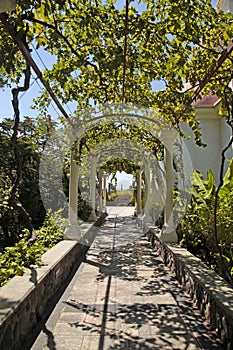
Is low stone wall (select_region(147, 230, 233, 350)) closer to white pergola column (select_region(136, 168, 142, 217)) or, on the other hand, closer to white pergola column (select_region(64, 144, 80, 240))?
white pergola column (select_region(64, 144, 80, 240))

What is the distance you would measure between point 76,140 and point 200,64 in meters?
3.61

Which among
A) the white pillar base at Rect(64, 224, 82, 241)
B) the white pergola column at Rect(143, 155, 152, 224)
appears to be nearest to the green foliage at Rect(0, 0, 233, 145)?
the white pillar base at Rect(64, 224, 82, 241)

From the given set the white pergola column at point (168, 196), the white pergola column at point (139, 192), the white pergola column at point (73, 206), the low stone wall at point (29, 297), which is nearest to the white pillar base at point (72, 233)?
the white pergola column at point (73, 206)

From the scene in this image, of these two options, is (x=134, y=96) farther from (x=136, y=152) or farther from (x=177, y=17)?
(x=136, y=152)

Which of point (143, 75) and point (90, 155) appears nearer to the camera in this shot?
point (143, 75)

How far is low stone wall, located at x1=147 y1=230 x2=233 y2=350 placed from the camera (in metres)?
3.04

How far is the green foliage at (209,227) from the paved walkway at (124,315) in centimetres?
76

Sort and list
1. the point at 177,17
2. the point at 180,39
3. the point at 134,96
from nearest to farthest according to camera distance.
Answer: the point at 177,17, the point at 180,39, the point at 134,96

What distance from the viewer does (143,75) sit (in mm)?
5305

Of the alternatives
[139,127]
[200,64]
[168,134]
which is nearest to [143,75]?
[200,64]

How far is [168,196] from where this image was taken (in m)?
7.57

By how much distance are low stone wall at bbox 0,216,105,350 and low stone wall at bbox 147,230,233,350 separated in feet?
5.98

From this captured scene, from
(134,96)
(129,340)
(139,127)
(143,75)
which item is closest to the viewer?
(129,340)

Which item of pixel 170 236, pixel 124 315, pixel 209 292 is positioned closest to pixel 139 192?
pixel 170 236
